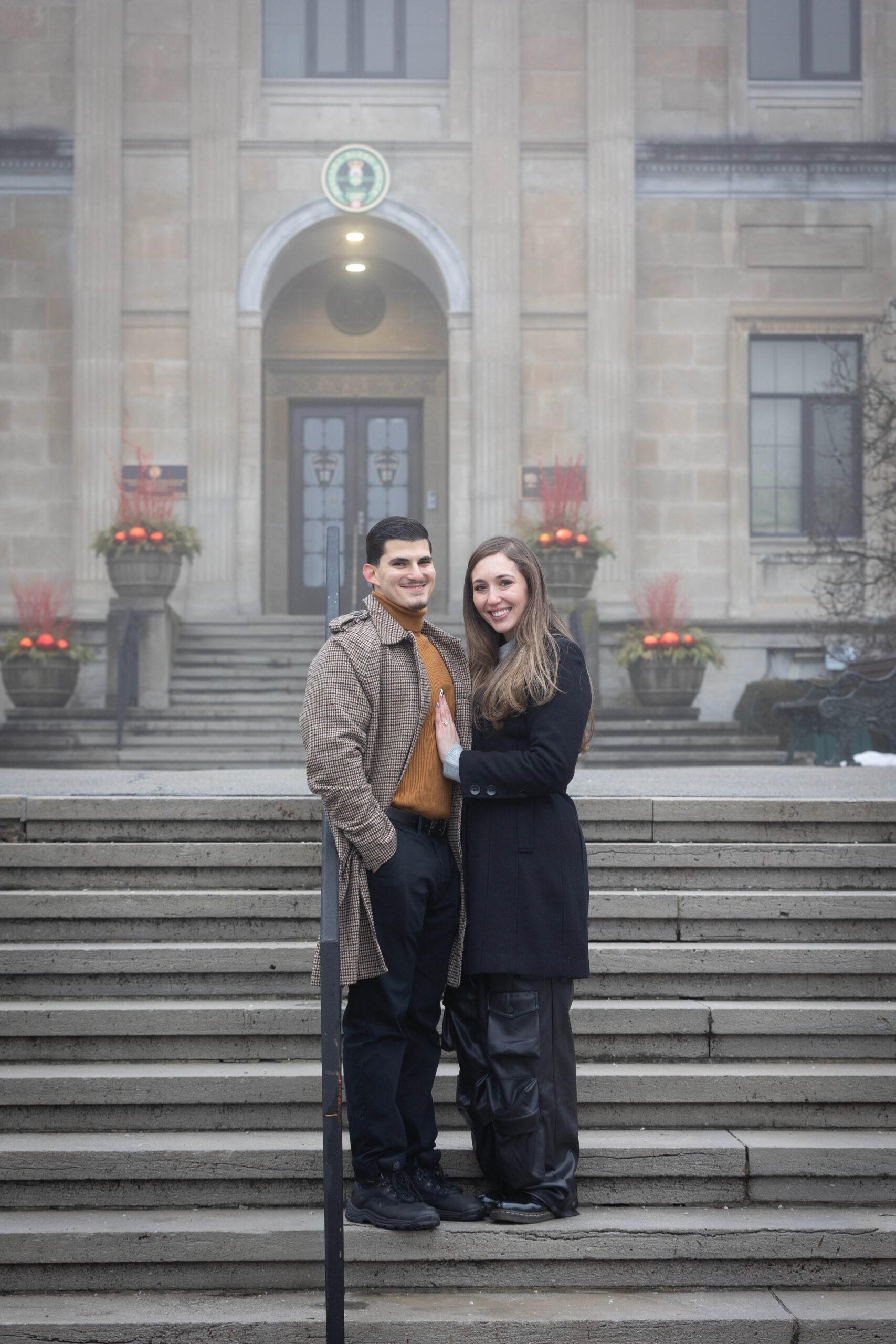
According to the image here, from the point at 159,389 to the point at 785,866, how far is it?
12962mm

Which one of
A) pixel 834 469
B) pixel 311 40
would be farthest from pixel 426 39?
pixel 834 469

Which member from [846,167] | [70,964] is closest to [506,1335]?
[70,964]

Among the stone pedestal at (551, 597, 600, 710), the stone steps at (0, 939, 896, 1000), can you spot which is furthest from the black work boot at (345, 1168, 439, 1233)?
the stone pedestal at (551, 597, 600, 710)

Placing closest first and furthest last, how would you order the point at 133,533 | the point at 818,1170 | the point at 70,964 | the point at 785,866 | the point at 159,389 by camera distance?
the point at 818,1170, the point at 70,964, the point at 785,866, the point at 133,533, the point at 159,389

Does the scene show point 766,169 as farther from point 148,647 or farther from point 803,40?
point 148,647

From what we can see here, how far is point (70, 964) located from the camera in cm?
516

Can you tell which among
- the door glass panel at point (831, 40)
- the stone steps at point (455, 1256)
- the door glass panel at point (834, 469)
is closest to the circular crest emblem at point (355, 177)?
the door glass panel at point (831, 40)

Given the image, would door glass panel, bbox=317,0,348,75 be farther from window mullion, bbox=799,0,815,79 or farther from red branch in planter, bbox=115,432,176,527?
window mullion, bbox=799,0,815,79

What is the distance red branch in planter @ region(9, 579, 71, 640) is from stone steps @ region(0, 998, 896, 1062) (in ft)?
33.4

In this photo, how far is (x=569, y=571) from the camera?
578 inches

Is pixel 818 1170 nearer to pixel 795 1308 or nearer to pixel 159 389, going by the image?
pixel 795 1308

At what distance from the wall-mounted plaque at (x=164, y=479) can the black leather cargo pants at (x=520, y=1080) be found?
1270 cm

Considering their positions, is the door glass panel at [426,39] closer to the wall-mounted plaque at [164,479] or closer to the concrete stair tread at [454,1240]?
the wall-mounted plaque at [164,479]

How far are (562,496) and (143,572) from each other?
182 inches
